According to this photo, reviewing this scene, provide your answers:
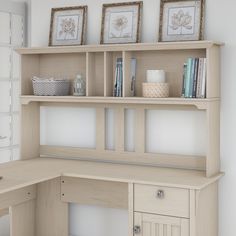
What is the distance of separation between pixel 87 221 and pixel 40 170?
0.65 m

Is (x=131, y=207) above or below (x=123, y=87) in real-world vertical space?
below

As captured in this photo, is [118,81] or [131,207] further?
[118,81]

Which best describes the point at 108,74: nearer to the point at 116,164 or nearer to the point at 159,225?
the point at 116,164

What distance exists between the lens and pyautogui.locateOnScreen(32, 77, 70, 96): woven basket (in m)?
3.42

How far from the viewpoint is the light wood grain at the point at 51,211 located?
3.60 metres

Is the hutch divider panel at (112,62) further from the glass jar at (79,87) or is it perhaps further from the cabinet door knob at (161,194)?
the cabinet door knob at (161,194)

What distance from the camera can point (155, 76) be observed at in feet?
10.3

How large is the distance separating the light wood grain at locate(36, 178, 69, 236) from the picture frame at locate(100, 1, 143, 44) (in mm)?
1081

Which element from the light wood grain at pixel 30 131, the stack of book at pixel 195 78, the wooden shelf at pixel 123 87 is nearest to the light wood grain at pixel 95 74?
the wooden shelf at pixel 123 87

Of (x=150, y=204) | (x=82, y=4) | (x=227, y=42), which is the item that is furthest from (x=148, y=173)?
(x=82, y=4)

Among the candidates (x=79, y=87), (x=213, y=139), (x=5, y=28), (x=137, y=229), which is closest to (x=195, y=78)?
(x=213, y=139)

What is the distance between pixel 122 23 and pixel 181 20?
0.41 metres

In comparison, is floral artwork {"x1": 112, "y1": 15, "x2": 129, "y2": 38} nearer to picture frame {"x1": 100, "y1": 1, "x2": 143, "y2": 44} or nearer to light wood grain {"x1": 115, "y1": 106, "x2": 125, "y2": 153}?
picture frame {"x1": 100, "y1": 1, "x2": 143, "y2": 44}

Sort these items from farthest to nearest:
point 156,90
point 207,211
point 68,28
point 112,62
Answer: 1. point 68,28
2. point 112,62
3. point 156,90
4. point 207,211
